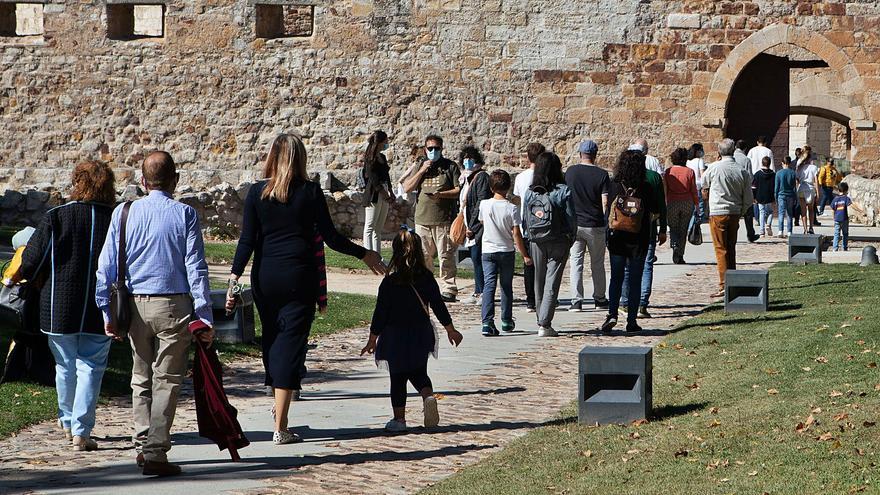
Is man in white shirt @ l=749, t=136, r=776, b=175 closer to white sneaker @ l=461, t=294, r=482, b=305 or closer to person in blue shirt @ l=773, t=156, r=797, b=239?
person in blue shirt @ l=773, t=156, r=797, b=239

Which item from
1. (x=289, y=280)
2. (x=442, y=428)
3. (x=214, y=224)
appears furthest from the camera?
(x=214, y=224)

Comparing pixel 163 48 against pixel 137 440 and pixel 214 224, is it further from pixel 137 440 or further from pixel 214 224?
pixel 137 440

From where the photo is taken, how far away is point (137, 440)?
6.57 meters

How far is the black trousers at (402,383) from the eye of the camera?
7.52m

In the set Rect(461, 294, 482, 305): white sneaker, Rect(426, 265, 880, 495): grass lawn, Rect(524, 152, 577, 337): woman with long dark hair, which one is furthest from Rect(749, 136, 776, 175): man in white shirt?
Rect(426, 265, 880, 495): grass lawn

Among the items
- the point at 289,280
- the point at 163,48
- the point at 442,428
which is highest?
the point at 163,48

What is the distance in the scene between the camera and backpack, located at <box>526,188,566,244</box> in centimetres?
1123

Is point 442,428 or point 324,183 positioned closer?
point 442,428

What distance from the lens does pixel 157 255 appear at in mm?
6449

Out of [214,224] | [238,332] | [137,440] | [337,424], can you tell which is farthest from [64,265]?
[214,224]

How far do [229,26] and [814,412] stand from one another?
18.1 m

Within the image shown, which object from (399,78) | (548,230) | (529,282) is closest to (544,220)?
(548,230)

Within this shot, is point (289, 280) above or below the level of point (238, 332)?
above

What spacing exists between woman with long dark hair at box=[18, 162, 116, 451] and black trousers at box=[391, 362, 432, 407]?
5.42 ft
